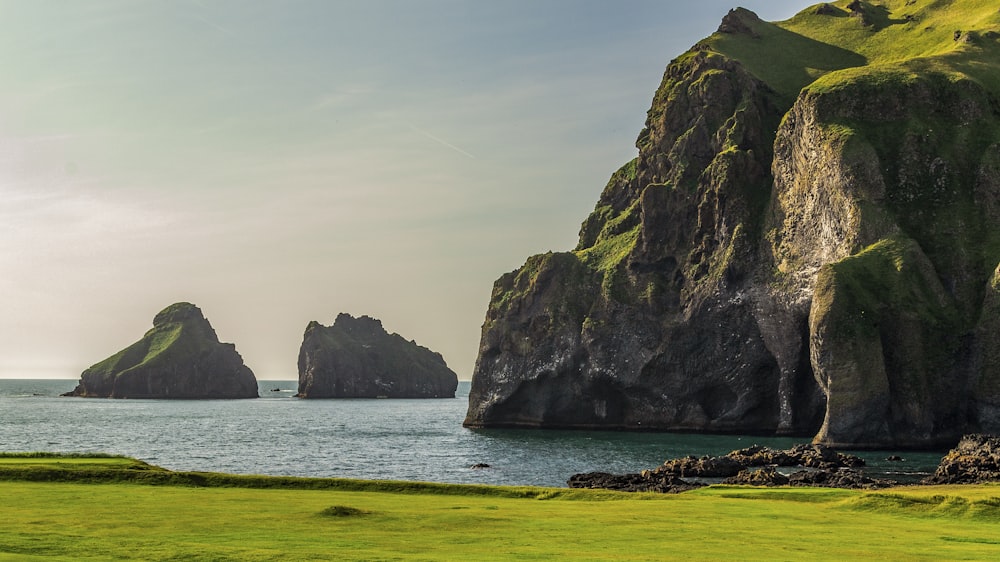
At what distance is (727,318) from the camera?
144 m

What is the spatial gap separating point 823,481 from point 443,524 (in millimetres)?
39477

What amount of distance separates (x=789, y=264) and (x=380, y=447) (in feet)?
218

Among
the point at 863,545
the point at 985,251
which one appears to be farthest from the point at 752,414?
the point at 863,545

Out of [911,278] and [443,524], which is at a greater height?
[911,278]

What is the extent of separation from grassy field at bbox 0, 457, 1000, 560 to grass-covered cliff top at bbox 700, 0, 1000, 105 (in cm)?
12123

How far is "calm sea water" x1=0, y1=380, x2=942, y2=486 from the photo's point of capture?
8512 centimetres

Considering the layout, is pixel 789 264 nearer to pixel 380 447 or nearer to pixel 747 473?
pixel 380 447

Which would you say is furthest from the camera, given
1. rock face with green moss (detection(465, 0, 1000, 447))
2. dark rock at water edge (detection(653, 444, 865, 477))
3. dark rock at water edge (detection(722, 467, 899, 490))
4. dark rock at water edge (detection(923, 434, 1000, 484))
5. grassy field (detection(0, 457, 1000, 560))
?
rock face with green moss (detection(465, 0, 1000, 447))

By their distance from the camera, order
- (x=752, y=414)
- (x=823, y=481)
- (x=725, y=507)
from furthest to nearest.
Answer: (x=752, y=414), (x=823, y=481), (x=725, y=507)

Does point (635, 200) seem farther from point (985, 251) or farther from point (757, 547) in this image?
point (757, 547)

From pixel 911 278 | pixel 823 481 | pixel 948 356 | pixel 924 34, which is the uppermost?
pixel 924 34

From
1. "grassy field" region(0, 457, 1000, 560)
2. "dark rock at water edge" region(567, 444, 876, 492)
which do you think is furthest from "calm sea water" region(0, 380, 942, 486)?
"grassy field" region(0, 457, 1000, 560)

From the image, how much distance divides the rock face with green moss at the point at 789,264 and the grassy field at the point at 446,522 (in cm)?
7389

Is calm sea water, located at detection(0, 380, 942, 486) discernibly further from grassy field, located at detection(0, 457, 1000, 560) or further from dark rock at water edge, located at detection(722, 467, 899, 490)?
grassy field, located at detection(0, 457, 1000, 560)
